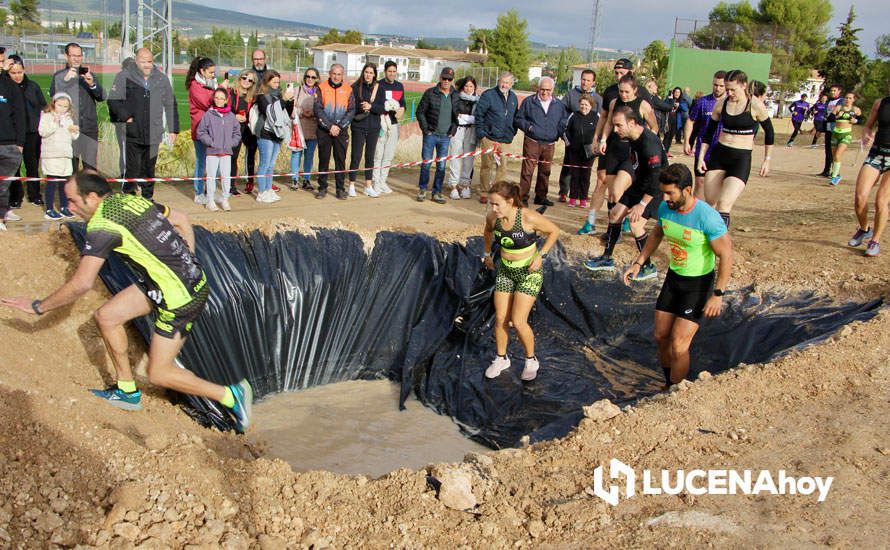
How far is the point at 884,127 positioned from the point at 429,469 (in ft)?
21.0

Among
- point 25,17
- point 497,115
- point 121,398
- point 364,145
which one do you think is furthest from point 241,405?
point 25,17

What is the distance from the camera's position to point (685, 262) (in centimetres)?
577

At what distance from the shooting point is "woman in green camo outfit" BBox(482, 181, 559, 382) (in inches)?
243

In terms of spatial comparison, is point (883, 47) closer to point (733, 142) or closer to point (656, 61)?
point (656, 61)

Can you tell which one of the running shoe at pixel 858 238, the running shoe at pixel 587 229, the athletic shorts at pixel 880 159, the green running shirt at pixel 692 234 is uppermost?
the athletic shorts at pixel 880 159

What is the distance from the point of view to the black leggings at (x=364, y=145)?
10.5 metres

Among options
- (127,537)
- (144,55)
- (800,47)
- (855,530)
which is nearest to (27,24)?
(144,55)

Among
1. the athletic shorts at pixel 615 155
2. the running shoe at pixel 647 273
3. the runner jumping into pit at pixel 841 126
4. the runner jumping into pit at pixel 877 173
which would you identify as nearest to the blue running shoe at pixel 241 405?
the running shoe at pixel 647 273

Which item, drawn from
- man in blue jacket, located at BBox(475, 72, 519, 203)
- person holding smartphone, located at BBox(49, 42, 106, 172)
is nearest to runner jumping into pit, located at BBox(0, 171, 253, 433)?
person holding smartphone, located at BBox(49, 42, 106, 172)

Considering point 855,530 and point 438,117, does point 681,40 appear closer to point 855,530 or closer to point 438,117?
point 438,117

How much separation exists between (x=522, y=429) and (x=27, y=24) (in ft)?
86.0

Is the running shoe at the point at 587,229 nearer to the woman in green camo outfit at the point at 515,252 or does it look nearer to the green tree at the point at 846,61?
the woman in green camo outfit at the point at 515,252

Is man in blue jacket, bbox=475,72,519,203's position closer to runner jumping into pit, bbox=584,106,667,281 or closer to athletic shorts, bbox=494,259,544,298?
runner jumping into pit, bbox=584,106,667,281

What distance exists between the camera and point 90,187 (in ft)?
15.0
